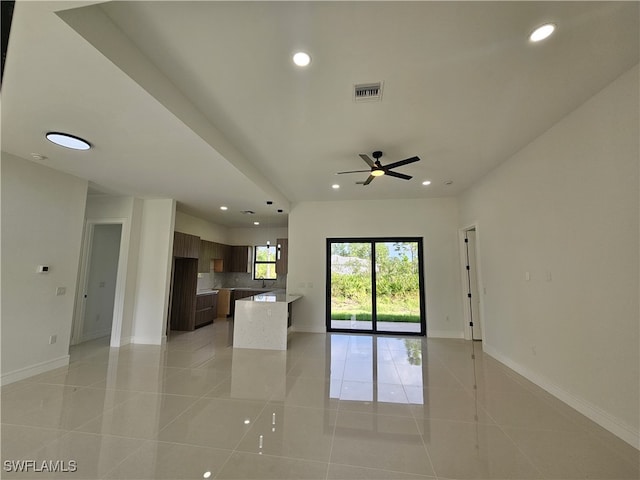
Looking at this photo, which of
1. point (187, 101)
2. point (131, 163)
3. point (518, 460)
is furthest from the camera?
point (131, 163)

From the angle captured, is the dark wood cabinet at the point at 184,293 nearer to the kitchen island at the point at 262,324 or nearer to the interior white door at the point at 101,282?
the interior white door at the point at 101,282

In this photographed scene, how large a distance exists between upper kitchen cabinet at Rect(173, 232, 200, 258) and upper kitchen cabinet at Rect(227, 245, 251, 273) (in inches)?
93.1

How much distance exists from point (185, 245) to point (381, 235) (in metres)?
4.56

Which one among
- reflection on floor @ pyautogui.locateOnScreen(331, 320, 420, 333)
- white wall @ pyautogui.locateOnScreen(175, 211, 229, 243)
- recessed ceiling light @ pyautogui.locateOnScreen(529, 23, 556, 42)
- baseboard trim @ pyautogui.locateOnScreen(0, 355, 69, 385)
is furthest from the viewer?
white wall @ pyautogui.locateOnScreen(175, 211, 229, 243)

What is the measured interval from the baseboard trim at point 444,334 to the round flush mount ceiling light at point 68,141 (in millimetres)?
6579

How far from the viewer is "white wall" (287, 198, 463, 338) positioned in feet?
19.8

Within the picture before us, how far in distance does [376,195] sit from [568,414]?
179 inches

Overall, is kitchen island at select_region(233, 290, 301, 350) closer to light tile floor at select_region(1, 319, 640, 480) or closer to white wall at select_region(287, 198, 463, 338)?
light tile floor at select_region(1, 319, 640, 480)

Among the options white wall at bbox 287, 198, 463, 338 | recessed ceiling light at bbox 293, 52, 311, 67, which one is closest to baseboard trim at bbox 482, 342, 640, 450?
white wall at bbox 287, 198, 463, 338

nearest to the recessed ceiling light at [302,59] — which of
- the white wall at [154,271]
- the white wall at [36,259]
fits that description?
the white wall at [36,259]

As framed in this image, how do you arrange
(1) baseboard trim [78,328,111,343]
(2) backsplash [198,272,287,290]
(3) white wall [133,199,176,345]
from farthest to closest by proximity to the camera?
(2) backsplash [198,272,287,290] < (1) baseboard trim [78,328,111,343] < (3) white wall [133,199,176,345]

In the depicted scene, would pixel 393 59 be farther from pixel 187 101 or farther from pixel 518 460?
pixel 518 460

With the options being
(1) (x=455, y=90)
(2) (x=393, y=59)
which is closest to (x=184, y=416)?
(2) (x=393, y=59)

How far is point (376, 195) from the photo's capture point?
6.17m
